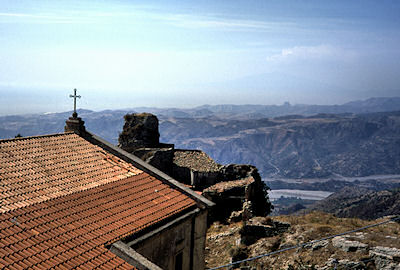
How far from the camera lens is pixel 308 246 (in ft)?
58.2

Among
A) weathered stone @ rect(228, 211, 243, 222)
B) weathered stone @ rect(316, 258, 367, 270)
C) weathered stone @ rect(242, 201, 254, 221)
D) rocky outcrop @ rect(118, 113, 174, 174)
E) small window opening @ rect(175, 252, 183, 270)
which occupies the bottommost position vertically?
weathered stone @ rect(228, 211, 243, 222)

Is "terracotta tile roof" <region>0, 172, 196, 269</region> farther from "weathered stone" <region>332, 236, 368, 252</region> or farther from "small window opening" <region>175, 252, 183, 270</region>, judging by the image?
"weathered stone" <region>332, 236, 368, 252</region>

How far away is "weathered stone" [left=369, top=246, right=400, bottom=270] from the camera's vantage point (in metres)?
14.9

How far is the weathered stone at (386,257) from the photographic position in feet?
48.9

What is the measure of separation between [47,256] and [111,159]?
251 inches

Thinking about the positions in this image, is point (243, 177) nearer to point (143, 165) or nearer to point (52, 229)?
point (143, 165)

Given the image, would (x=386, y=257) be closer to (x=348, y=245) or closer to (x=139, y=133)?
(x=348, y=245)

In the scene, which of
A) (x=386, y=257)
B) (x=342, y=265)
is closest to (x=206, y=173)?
(x=342, y=265)

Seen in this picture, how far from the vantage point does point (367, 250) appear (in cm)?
1603

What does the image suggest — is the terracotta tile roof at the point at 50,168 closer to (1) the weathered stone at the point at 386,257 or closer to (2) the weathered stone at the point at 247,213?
(1) the weathered stone at the point at 386,257

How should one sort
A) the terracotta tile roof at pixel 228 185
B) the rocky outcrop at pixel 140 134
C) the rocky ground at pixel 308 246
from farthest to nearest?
the rocky outcrop at pixel 140 134, the terracotta tile roof at pixel 228 185, the rocky ground at pixel 308 246

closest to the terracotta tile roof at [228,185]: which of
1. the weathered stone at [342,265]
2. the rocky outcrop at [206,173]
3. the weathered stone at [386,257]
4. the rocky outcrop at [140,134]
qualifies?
the rocky outcrop at [206,173]

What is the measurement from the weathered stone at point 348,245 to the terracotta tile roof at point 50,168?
918 centimetres

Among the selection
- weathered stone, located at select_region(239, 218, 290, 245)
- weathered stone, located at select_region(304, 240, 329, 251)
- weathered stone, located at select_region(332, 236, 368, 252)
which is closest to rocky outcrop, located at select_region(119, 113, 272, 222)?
weathered stone, located at select_region(239, 218, 290, 245)
